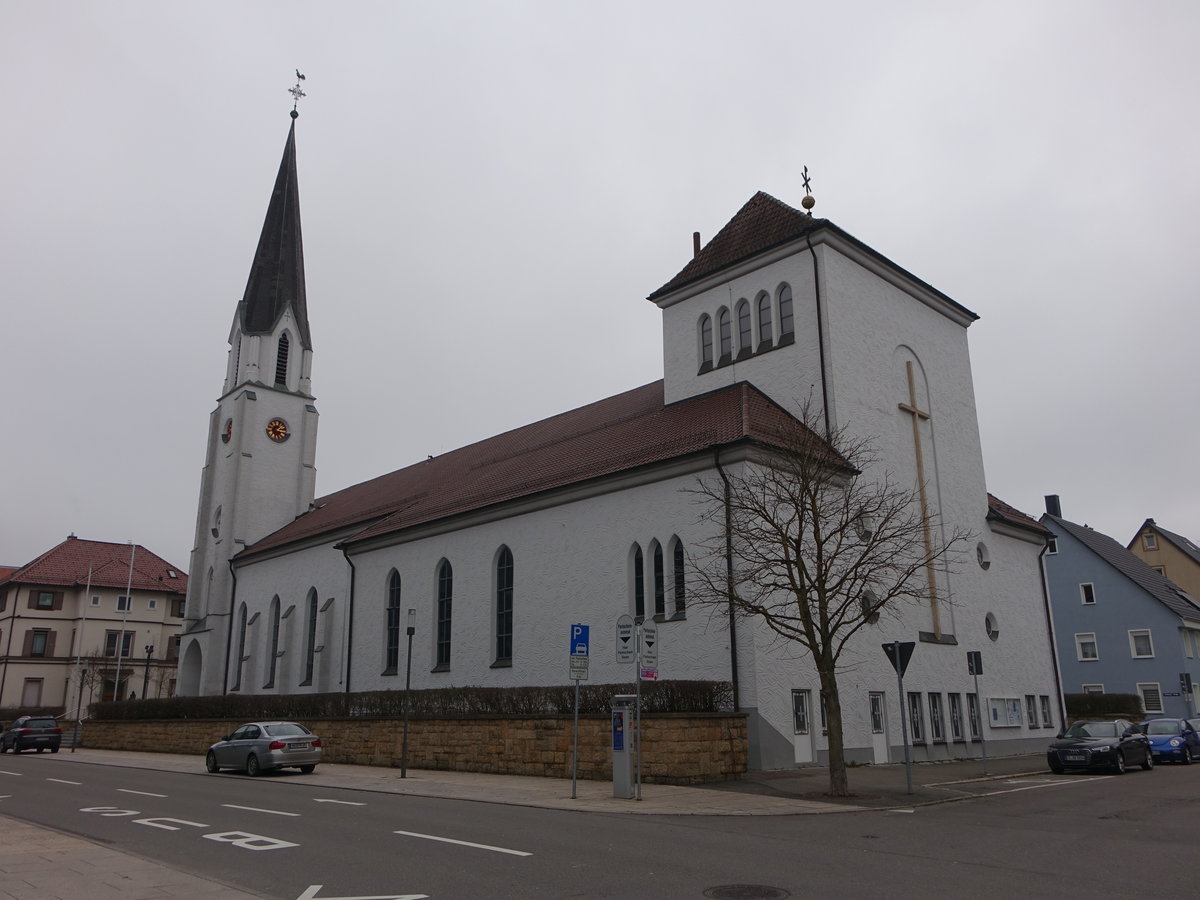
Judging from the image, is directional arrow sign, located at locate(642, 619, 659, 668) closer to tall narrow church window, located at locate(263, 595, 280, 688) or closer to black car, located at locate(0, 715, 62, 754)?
tall narrow church window, located at locate(263, 595, 280, 688)

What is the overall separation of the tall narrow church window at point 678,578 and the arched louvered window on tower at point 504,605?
266 inches

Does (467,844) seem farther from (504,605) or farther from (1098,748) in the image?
(504,605)

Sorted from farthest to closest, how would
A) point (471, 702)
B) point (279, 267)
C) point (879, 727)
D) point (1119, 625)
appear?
point (279, 267)
point (1119, 625)
point (879, 727)
point (471, 702)

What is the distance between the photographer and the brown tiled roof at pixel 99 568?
212 feet

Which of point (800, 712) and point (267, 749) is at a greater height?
point (800, 712)

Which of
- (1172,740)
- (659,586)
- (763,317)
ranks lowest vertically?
(1172,740)

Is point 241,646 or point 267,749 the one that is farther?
point 241,646

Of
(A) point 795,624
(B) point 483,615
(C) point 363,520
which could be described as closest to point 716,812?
(A) point 795,624

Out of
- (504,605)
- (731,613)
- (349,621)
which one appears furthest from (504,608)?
(731,613)

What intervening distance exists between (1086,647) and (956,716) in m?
26.1

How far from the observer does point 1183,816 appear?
13.4 meters

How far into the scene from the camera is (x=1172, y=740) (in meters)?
25.9

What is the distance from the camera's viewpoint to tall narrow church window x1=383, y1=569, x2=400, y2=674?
104 feet

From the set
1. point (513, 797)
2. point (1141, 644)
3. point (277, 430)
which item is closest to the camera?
point (513, 797)
